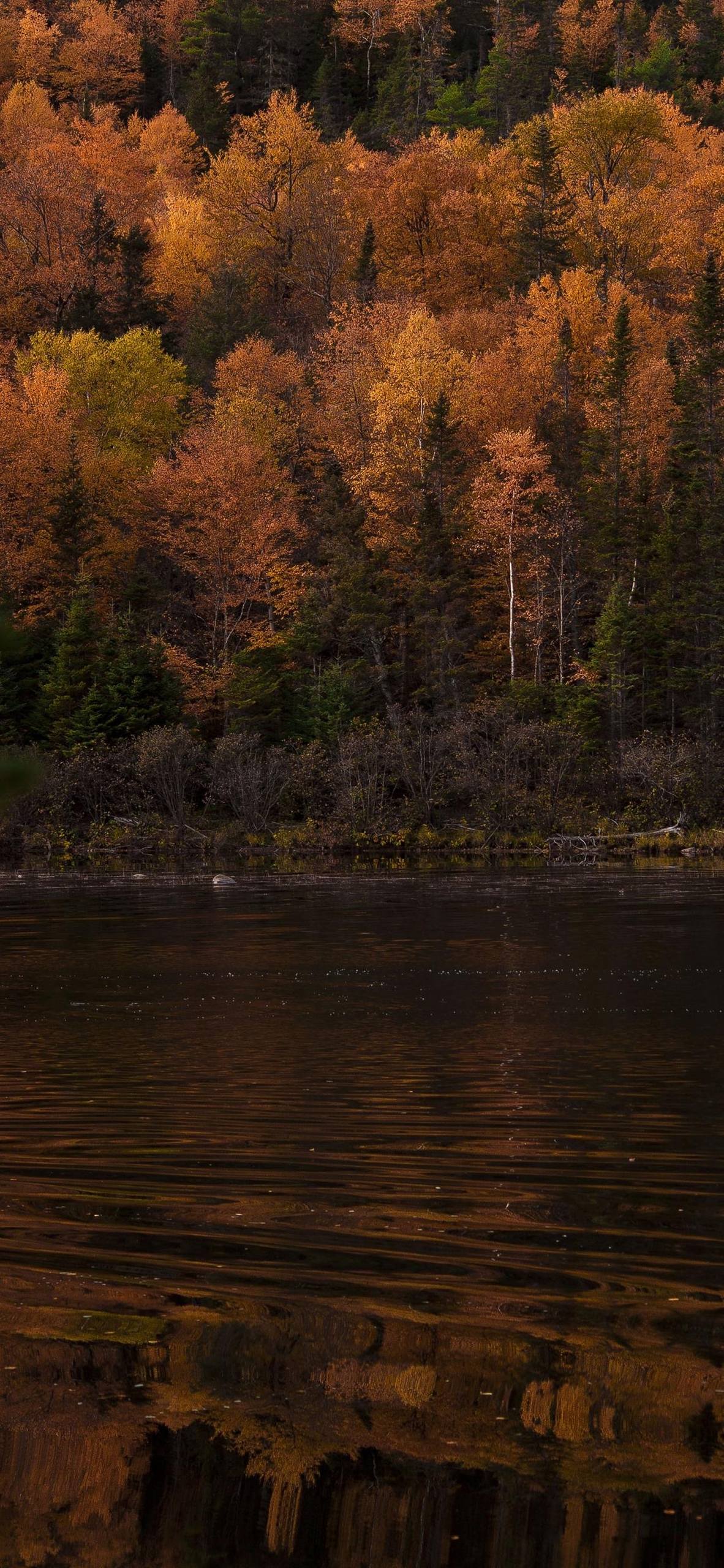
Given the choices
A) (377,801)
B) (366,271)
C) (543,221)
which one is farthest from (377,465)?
(543,221)

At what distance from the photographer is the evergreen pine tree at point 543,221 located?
86750 millimetres

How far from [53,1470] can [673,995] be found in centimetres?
1684

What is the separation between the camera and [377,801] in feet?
180

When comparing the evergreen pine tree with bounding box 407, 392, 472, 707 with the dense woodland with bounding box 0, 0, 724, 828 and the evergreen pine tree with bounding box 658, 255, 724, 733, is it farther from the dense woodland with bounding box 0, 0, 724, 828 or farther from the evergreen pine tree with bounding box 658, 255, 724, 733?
the evergreen pine tree with bounding box 658, 255, 724, 733

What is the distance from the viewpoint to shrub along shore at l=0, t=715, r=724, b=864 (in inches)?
2094

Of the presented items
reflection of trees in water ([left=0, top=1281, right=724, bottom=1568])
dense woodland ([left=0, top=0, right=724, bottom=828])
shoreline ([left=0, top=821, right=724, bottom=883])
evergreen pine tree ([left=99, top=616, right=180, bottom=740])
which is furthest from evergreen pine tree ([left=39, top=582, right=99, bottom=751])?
reflection of trees in water ([left=0, top=1281, right=724, bottom=1568])

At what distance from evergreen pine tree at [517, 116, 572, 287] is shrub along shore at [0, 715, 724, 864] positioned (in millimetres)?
38155

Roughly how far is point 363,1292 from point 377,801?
151 feet

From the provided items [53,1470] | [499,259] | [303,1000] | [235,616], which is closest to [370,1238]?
[53,1470]

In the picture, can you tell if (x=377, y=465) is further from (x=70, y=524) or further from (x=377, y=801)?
(x=377, y=801)

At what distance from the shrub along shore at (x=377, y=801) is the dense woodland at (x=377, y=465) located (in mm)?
213

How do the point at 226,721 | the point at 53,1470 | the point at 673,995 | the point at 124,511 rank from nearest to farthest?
1. the point at 53,1470
2. the point at 673,995
3. the point at 226,721
4. the point at 124,511

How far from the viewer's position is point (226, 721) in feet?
208

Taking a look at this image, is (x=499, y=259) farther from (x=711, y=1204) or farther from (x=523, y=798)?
(x=711, y=1204)
